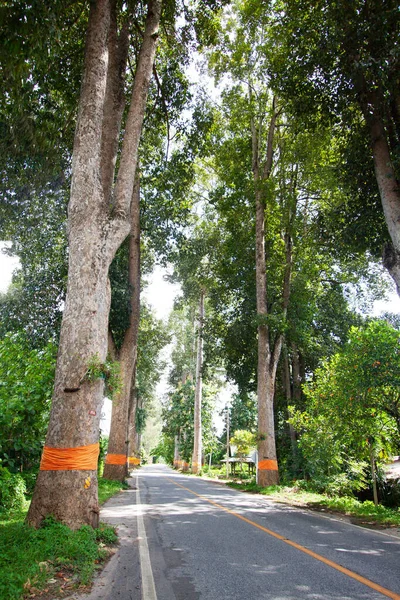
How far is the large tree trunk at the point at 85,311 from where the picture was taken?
5641 millimetres

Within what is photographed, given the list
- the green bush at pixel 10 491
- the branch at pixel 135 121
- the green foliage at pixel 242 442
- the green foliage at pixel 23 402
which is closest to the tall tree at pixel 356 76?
the branch at pixel 135 121

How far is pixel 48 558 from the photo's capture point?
441 centimetres

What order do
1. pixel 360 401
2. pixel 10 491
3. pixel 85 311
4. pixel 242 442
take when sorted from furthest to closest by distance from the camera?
1. pixel 242 442
2. pixel 360 401
3. pixel 10 491
4. pixel 85 311

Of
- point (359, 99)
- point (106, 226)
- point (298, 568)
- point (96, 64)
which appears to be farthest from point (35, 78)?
point (298, 568)

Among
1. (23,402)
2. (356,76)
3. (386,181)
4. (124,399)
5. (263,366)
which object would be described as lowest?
(23,402)

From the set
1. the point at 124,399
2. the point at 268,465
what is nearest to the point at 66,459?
the point at 124,399

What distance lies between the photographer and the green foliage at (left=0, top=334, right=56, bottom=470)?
836cm

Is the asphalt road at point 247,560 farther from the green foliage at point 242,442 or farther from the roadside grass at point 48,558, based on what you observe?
the green foliage at point 242,442

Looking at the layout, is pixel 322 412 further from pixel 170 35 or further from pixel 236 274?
pixel 170 35

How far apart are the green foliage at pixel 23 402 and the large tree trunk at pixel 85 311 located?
269 cm

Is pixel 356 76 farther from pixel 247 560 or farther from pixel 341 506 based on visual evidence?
pixel 341 506

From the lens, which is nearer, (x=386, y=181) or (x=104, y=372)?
(x=104, y=372)

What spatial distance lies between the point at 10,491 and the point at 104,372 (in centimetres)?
383

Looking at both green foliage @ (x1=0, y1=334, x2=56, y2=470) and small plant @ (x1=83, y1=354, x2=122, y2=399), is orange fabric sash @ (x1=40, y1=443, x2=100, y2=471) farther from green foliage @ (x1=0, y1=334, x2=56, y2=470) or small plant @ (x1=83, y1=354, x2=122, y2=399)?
Result: green foliage @ (x1=0, y1=334, x2=56, y2=470)
